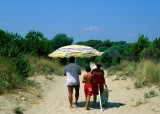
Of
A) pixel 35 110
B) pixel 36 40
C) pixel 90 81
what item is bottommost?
pixel 35 110

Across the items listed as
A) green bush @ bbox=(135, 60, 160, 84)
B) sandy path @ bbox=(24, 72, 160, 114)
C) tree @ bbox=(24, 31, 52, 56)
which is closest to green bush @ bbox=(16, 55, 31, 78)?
sandy path @ bbox=(24, 72, 160, 114)

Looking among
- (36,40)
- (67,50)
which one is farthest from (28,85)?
(36,40)

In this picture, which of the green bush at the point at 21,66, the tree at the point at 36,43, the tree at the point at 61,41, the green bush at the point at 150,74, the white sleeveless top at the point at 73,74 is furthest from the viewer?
the tree at the point at 61,41

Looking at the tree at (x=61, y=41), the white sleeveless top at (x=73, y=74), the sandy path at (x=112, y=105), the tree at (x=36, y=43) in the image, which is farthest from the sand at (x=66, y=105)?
the tree at (x=61, y=41)

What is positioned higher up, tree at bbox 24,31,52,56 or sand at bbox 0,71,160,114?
tree at bbox 24,31,52,56

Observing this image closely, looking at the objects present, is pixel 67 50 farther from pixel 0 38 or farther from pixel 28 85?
pixel 0 38

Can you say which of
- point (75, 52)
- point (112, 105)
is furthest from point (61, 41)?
point (75, 52)

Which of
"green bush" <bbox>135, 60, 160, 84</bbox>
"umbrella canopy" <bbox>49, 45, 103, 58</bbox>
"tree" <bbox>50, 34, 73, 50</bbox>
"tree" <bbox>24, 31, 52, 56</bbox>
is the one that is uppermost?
"tree" <bbox>50, 34, 73, 50</bbox>

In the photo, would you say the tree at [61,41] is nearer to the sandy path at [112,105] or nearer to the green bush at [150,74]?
the green bush at [150,74]

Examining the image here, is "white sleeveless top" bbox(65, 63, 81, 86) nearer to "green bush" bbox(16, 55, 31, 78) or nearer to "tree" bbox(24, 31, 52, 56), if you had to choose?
"green bush" bbox(16, 55, 31, 78)

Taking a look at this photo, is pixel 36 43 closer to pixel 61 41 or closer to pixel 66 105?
pixel 66 105

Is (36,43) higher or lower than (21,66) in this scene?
higher

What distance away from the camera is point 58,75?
27734 millimetres

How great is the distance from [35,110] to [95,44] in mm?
81488
